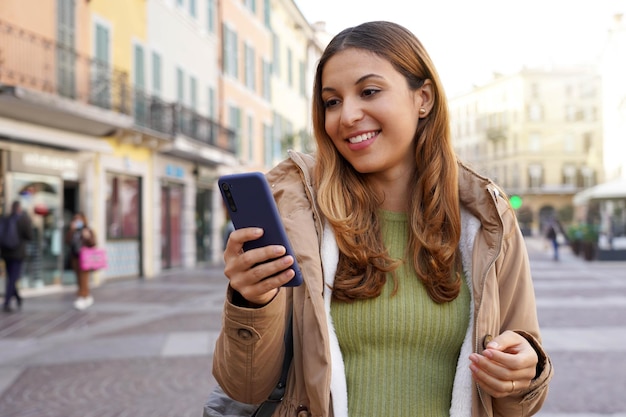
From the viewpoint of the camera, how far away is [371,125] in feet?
5.62

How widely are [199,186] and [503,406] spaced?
22.0m

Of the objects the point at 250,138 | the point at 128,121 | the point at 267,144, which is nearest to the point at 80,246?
the point at 128,121

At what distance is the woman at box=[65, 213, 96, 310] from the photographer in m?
10.9

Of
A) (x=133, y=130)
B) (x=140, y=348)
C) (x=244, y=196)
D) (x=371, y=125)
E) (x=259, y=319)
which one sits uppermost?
(x=133, y=130)

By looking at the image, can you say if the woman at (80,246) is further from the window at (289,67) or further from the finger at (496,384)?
the window at (289,67)

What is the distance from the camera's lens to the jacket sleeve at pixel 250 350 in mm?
1512

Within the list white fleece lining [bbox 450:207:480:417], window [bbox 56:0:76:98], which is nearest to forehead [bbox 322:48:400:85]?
white fleece lining [bbox 450:207:480:417]

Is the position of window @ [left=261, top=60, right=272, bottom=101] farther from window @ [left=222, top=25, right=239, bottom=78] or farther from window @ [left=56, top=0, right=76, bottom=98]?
window @ [left=56, top=0, right=76, bottom=98]

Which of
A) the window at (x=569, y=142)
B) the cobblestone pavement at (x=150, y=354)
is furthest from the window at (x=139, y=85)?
the window at (x=569, y=142)

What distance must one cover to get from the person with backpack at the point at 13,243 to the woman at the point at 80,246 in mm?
730

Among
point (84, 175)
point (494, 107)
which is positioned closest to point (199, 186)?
point (84, 175)

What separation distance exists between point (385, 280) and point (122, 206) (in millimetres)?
16675

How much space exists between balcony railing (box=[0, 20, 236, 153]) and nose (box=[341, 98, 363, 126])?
38.9 feet

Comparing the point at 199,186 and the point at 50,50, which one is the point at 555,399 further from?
the point at 199,186
